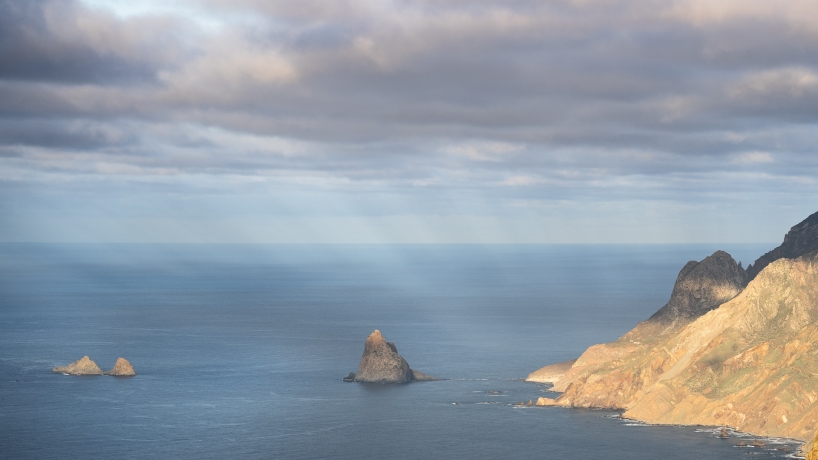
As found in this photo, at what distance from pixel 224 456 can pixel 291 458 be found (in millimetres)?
13841

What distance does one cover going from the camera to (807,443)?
627ft

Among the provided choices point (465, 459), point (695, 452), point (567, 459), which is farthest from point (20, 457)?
point (695, 452)

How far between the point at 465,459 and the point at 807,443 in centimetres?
6737

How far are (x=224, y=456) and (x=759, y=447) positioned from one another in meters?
109

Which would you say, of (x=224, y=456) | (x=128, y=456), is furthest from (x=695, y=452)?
(x=128, y=456)

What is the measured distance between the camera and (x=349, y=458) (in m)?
199

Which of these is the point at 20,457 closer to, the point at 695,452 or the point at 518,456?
the point at 518,456

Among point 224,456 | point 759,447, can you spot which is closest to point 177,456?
point 224,456

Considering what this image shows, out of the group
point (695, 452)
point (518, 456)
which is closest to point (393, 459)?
point (518, 456)

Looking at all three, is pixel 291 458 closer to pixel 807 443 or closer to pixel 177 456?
pixel 177 456

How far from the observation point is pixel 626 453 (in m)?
196

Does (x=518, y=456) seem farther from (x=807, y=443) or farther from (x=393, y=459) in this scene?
(x=807, y=443)

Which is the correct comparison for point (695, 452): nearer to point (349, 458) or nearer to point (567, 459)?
point (567, 459)

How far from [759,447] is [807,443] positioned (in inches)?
367
